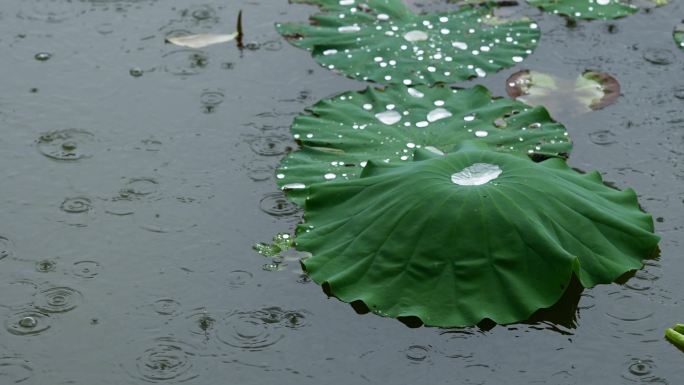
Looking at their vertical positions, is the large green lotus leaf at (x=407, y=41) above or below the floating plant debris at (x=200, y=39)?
above

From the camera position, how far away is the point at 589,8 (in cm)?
420

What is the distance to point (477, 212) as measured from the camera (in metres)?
2.96

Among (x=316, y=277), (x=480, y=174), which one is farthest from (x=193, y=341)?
(x=480, y=174)

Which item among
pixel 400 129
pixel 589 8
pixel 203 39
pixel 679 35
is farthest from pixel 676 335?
pixel 203 39

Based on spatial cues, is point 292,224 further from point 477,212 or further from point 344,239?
point 477,212

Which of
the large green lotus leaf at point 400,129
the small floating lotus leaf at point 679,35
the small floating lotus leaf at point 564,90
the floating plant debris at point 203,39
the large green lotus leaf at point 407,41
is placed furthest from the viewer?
the floating plant debris at point 203,39

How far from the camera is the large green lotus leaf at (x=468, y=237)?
2836 mm

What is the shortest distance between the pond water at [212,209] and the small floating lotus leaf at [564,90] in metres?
0.04

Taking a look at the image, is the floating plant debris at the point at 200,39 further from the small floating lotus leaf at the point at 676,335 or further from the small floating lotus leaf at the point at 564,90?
the small floating lotus leaf at the point at 676,335

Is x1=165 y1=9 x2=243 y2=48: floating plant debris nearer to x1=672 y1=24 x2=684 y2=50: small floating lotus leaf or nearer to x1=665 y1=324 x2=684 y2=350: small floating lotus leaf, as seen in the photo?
x1=672 y1=24 x2=684 y2=50: small floating lotus leaf

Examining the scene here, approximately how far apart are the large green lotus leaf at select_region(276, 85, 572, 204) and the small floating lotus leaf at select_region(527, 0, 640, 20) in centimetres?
71

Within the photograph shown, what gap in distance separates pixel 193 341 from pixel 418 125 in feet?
3.63

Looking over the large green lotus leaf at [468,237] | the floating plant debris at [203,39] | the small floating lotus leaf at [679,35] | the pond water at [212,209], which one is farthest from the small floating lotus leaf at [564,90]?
the floating plant debris at [203,39]

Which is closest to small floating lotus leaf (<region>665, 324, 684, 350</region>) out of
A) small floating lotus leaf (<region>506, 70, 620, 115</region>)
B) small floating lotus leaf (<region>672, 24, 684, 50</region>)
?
small floating lotus leaf (<region>506, 70, 620, 115</region>)
